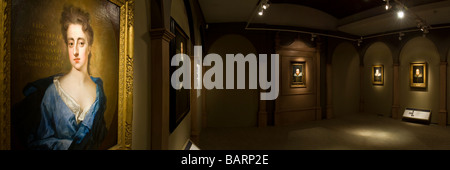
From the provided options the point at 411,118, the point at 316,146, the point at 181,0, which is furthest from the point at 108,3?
the point at 411,118

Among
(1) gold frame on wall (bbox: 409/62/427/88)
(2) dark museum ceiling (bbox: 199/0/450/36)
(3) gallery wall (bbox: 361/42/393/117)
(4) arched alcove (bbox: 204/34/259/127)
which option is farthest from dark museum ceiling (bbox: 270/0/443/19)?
(1) gold frame on wall (bbox: 409/62/427/88)

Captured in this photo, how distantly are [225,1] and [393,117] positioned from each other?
8.27m

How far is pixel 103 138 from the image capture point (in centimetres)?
165

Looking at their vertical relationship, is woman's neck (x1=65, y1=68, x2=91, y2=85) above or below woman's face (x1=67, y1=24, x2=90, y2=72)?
below

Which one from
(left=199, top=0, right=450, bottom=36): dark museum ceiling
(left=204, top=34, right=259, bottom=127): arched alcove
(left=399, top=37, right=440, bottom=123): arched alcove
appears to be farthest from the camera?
(left=399, top=37, right=440, bottom=123): arched alcove

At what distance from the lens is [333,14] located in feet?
25.3

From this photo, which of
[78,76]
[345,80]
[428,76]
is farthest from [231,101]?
[428,76]

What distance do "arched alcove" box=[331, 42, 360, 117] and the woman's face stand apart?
8.66 metres

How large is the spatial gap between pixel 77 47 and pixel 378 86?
10.8m

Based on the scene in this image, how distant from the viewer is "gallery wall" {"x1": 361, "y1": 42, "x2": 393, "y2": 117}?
8391 millimetres

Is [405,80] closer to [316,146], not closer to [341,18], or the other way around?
[341,18]

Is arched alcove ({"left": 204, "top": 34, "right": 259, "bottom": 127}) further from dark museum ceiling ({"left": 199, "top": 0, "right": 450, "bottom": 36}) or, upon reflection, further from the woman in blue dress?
the woman in blue dress

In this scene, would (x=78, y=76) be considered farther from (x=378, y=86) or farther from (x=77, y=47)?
(x=378, y=86)

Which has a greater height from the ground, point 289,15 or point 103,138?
point 289,15
